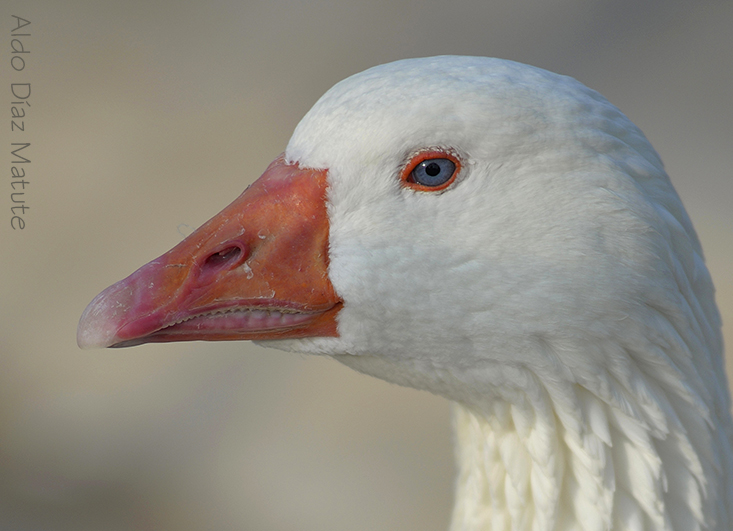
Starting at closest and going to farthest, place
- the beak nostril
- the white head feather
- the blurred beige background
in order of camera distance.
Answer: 1. the white head feather
2. the beak nostril
3. the blurred beige background

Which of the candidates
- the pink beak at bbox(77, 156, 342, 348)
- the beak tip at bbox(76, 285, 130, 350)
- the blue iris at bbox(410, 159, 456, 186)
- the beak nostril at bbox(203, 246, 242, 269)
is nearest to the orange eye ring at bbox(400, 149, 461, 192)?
the blue iris at bbox(410, 159, 456, 186)

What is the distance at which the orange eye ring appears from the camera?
5.85 ft

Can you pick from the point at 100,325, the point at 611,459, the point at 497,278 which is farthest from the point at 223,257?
the point at 611,459

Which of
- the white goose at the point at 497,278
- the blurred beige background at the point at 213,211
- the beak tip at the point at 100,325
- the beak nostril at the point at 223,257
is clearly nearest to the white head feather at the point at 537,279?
the white goose at the point at 497,278

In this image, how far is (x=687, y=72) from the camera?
8094 millimetres

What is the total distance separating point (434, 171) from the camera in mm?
1799

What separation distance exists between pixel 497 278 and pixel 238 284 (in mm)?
675

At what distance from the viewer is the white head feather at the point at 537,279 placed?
1.77 metres

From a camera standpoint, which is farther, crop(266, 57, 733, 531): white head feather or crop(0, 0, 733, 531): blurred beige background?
crop(0, 0, 733, 531): blurred beige background

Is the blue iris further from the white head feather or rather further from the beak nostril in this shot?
the beak nostril

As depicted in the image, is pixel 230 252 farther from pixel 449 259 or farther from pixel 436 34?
pixel 436 34

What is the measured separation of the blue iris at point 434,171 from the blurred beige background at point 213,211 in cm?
151

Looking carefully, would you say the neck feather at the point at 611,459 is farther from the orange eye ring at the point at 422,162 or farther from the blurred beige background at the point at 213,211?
the blurred beige background at the point at 213,211

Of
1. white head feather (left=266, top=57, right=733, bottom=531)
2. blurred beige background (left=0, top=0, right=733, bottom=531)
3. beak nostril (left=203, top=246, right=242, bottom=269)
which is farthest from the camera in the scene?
blurred beige background (left=0, top=0, right=733, bottom=531)
